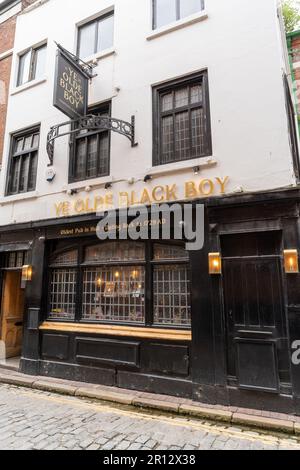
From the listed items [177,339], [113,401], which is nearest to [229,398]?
[177,339]

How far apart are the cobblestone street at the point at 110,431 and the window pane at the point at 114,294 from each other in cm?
192

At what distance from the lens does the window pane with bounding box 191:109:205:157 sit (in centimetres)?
668

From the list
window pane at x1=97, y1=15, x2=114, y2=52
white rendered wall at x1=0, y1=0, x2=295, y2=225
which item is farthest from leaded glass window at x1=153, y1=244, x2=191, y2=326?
window pane at x1=97, y1=15, x2=114, y2=52

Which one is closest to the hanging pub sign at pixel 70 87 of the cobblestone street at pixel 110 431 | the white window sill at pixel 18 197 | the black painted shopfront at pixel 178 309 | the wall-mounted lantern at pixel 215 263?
the white window sill at pixel 18 197

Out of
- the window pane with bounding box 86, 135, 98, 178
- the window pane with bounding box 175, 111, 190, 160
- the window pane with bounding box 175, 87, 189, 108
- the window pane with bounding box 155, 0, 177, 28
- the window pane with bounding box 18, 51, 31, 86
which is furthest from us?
the window pane with bounding box 18, 51, 31, 86

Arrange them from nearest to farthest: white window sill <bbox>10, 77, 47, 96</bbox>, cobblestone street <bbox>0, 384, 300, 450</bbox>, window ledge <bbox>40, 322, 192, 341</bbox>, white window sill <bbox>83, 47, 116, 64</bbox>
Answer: cobblestone street <bbox>0, 384, 300, 450</bbox> → window ledge <bbox>40, 322, 192, 341</bbox> → white window sill <bbox>83, 47, 116, 64</bbox> → white window sill <bbox>10, 77, 47, 96</bbox>

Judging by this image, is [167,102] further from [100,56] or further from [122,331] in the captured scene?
[122,331]

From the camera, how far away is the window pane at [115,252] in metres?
7.07

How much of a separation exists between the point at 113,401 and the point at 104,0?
1040cm

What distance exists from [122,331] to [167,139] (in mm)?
4526

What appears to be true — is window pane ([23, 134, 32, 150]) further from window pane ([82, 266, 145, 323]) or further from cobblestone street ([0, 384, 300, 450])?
cobblestone street ([0, 384, 300, 450])

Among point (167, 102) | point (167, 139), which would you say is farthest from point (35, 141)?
point (167, 139)

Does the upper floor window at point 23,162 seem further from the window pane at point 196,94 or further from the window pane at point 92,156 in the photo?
the window pane at point 196,94

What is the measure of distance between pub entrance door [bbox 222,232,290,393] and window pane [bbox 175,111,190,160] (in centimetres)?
221
